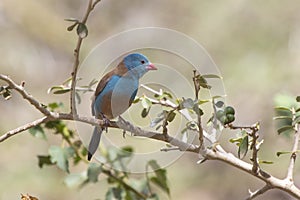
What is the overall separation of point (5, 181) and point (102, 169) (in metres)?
2.11

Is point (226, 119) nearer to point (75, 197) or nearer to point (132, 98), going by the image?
point (132, 98)

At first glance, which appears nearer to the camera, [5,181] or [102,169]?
[102,169]

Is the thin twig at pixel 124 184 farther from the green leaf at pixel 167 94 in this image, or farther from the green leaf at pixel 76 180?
the green leaf at pixel 167 94

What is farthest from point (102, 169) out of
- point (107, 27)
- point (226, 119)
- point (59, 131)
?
point (107, 27)

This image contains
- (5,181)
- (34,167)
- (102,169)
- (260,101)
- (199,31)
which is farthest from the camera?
(199,31)

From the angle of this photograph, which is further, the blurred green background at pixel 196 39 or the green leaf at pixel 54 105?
the blurred green background at pixel 196 39

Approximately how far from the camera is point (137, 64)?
6.67 ft

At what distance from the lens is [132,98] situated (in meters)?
1.87

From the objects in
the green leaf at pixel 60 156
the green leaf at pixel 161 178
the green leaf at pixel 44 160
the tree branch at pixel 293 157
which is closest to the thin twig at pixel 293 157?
the tree branch at pixel 293 157

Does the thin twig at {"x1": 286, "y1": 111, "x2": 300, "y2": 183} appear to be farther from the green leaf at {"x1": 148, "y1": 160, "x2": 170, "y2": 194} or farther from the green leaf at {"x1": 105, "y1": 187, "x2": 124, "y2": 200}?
the green leaf at {"x1": 105, "y1": 187, "x2": 124, "y2": 200}

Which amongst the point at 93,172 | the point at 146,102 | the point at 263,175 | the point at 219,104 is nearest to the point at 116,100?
the point at 93,172

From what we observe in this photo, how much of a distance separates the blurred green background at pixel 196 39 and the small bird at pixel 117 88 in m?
1.85

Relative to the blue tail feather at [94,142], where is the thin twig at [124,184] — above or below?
below

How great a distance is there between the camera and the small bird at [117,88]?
196cm
